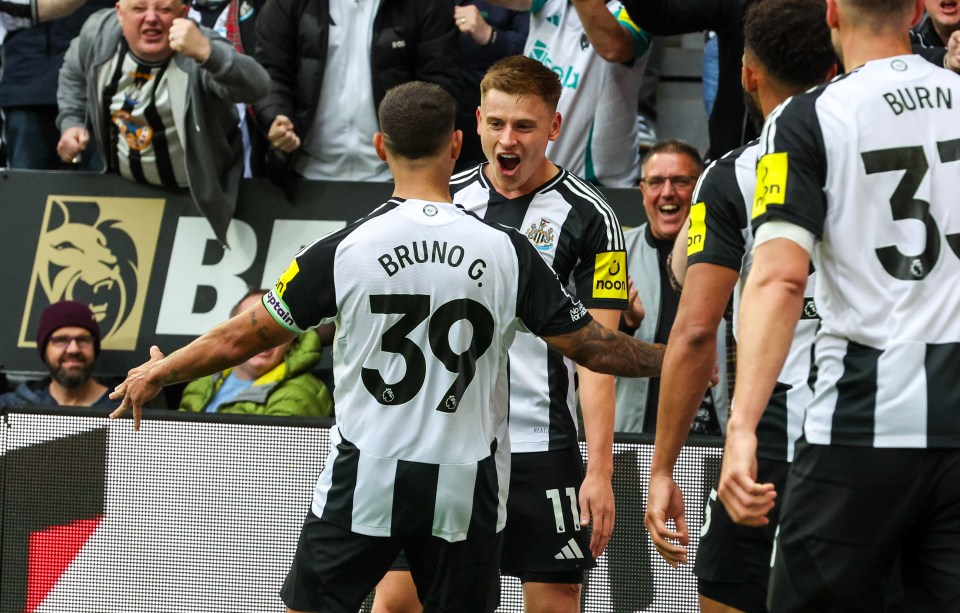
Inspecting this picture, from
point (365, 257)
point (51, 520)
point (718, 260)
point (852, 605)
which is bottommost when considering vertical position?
point (51, 520)

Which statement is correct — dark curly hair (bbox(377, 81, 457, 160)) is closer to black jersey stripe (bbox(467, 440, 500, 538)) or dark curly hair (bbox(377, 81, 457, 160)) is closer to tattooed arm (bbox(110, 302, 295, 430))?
tattooed arm (bbox(110, 302, 295, 430))

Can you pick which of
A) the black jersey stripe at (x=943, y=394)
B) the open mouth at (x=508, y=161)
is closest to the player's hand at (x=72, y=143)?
the open mouth at (x=508, y=161)

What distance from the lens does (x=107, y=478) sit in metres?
6.21

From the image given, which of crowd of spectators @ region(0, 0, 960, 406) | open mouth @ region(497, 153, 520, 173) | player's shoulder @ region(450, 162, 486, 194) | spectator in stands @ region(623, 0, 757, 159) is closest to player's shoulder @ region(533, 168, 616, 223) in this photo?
open mouth @ region(497, 153, 520, 173)

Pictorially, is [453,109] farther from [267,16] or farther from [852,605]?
[267,16]

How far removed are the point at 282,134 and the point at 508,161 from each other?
10.3ft

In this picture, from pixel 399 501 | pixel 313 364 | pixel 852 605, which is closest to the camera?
pixel 852 605

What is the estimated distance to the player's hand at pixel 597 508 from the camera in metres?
4.83

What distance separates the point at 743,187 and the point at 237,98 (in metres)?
4.67

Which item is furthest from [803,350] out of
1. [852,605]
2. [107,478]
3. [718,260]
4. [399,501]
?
[107,478]

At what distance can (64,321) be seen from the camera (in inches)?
308

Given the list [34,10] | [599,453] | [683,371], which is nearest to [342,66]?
[34,10]

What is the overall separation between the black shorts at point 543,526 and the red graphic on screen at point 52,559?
233cm

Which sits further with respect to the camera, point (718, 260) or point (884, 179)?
point (718, 260)
